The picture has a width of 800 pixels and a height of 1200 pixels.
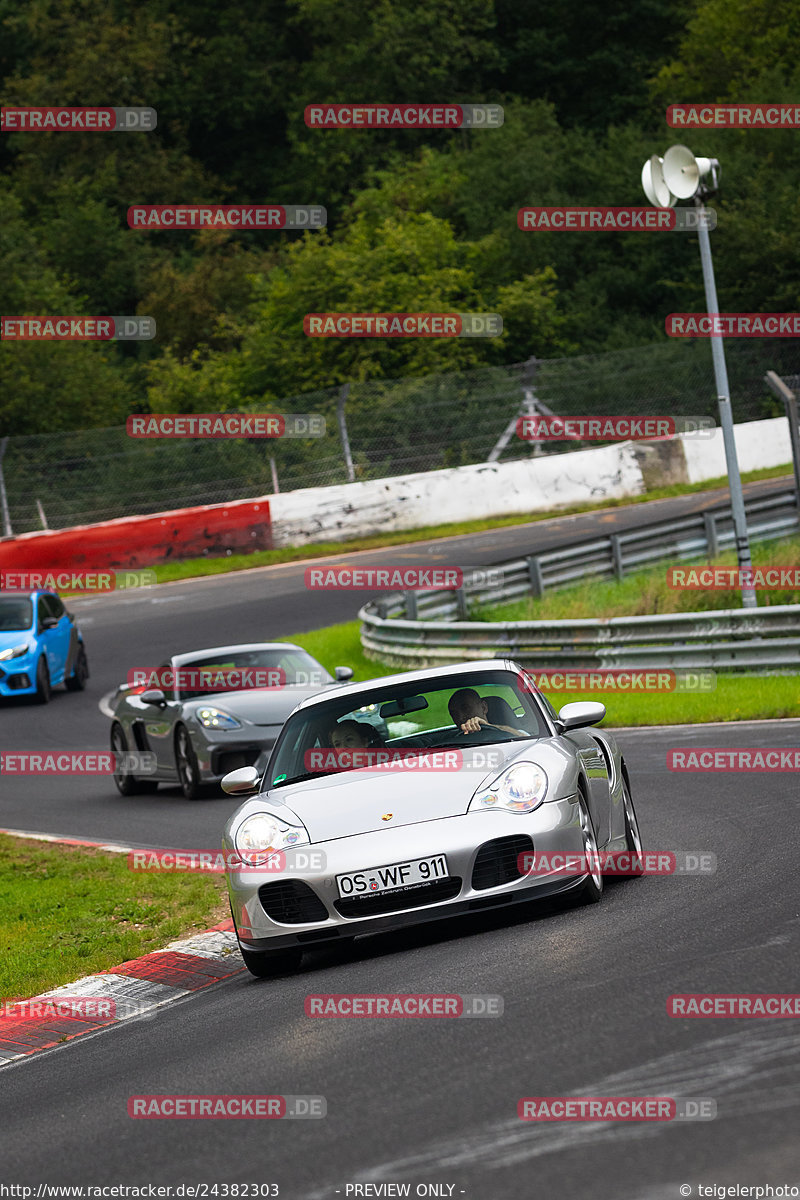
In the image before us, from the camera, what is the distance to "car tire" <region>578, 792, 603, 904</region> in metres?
7.78

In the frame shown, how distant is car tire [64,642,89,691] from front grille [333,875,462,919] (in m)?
17.8

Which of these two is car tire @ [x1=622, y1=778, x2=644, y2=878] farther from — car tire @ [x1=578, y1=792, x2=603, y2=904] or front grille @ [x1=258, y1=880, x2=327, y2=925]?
front grille @ [x1=258, y1=880, x2=327, y2=925]

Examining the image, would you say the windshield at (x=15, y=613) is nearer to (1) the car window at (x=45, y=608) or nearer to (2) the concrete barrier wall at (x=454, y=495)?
(1) the car window at (x=45, y=608)

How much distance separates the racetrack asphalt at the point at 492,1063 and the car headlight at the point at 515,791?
57cm

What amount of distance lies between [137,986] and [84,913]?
2261 millimetres

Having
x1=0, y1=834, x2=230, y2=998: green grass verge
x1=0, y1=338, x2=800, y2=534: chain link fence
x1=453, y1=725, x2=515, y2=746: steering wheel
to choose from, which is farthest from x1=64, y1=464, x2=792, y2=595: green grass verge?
x1=453, y1=725, x2=515, y2=746: steering wheel

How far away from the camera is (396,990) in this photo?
667 centimetres

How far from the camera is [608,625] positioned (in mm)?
18703

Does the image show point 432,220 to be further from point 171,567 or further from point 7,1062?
point 7,1062

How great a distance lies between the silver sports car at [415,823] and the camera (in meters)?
7.41

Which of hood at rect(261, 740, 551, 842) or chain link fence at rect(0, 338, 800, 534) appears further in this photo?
chain link fence at rect(0, 338, 800, 534)

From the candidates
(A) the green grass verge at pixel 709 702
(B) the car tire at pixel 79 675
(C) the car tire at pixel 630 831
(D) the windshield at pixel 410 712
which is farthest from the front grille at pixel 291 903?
(B) the car tire at pixel 79 675

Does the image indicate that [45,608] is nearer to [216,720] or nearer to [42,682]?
[42,682]

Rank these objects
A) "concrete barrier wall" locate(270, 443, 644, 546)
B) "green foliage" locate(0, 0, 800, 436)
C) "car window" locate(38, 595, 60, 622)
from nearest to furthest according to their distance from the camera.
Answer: "car window" locate(38, 595, 60, 622), "concrete barrier wall" locate(270, 443, 644, 546), "green foliage" locate(0, 0, 800, 436)
